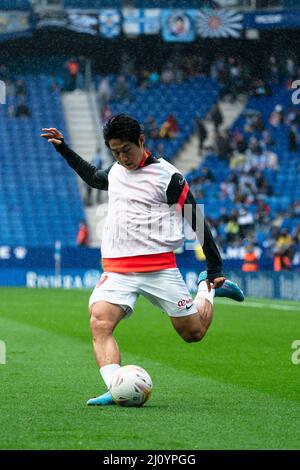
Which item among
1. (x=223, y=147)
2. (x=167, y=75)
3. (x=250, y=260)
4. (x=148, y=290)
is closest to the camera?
(x=148, y=290)

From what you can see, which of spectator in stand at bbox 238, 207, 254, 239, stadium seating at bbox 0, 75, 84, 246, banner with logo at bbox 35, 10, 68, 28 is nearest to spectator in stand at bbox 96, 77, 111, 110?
stadium seating at bbox 0, 75, 84, 246

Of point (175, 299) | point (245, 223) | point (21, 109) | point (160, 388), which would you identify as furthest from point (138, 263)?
point (21, 109)

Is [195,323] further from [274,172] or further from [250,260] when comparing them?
[274,172]

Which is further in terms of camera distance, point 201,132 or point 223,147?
point 201,132

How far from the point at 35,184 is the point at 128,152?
106 feet

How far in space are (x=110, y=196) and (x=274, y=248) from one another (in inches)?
962

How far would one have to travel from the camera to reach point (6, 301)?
85.9 ft

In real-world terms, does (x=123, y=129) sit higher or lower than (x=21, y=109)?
higher

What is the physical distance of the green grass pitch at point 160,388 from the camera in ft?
23.2

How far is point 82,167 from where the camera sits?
9.16 m

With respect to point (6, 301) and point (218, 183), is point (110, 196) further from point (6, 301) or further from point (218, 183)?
point (218, 183)

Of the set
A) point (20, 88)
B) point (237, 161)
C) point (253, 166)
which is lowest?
point (253, 166)

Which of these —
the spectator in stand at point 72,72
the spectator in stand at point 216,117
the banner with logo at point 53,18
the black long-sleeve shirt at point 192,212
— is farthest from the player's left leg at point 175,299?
the spectator in stand at point 72,72

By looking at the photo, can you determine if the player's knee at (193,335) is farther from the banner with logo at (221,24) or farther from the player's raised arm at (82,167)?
the banner with logo at (221,24)
